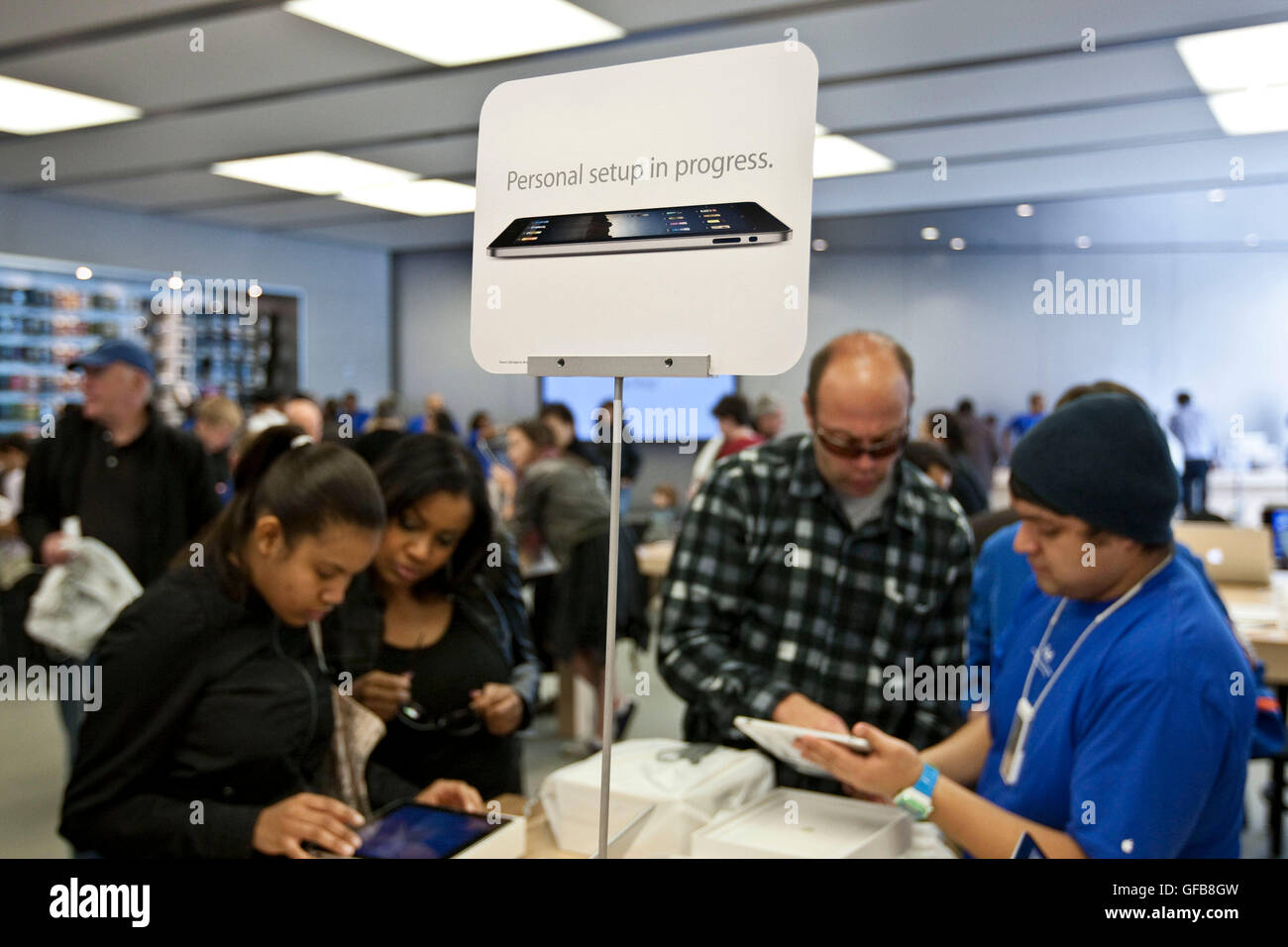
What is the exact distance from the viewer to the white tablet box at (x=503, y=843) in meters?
1.38

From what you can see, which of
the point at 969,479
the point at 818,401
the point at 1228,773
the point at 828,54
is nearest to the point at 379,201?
the point at 828,54

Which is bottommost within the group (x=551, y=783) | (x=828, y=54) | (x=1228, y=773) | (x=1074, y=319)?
(x=551, y=783)

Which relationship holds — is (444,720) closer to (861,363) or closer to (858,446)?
(858,446)

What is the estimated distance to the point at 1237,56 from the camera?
4863 millimetres

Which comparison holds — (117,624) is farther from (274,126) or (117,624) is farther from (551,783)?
(274,126)

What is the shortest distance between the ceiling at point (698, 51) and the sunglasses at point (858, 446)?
7.40 feet

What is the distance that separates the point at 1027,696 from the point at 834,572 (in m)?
0.55

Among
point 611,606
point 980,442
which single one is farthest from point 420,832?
point 980,442

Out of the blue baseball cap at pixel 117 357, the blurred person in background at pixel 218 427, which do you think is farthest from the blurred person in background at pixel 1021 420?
the blue baseball cap at pixel 117 357

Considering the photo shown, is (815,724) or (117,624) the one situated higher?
(117,624)

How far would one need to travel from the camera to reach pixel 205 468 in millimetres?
3582

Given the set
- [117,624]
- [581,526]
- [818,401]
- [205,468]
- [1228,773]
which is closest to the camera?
[1228,773]

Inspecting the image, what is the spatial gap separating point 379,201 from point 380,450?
257 inches

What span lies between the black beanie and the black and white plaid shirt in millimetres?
689
